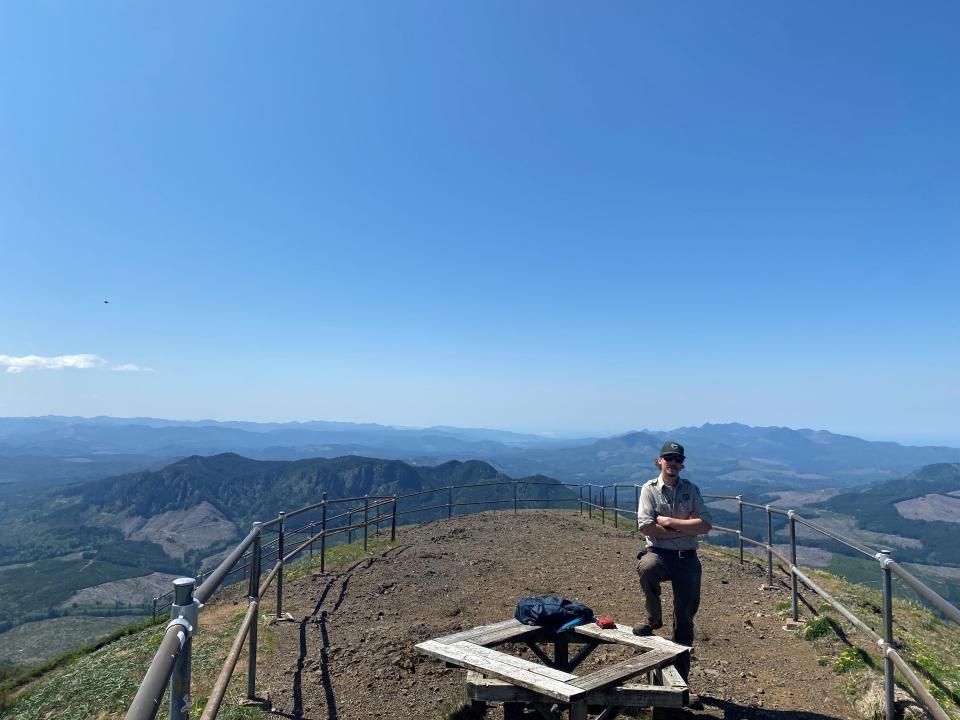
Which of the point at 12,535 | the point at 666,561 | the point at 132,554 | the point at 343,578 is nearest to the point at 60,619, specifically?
the point at 132,554

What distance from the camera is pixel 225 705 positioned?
5688 millimetres

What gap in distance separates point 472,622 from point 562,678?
4464 millimetres

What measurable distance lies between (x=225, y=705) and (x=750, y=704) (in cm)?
500

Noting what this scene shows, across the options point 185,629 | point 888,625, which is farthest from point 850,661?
point 185,629

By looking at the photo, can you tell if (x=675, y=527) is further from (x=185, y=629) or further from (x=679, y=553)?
(x=185, y=629)

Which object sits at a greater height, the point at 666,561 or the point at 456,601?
the point at 666,561

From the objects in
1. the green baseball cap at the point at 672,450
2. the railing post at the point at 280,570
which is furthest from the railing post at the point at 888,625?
the railing post at the point at 280,570

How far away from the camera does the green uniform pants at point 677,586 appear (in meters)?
5.65

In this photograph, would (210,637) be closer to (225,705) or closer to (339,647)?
(339,647)

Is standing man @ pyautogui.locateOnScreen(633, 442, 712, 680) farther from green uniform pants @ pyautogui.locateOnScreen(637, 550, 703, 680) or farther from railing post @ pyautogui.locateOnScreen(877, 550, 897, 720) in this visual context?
railing post @ pyautogui.locateOnScreen(877, 550, 897, 720)

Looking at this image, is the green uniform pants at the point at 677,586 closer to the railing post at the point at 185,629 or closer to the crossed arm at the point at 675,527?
the crossed arm at the point at 675,527

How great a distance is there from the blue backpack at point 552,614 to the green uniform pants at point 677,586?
64cm

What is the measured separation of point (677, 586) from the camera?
5715 mm

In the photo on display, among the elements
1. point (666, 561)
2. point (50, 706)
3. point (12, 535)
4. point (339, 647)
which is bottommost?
point (12, 535)
